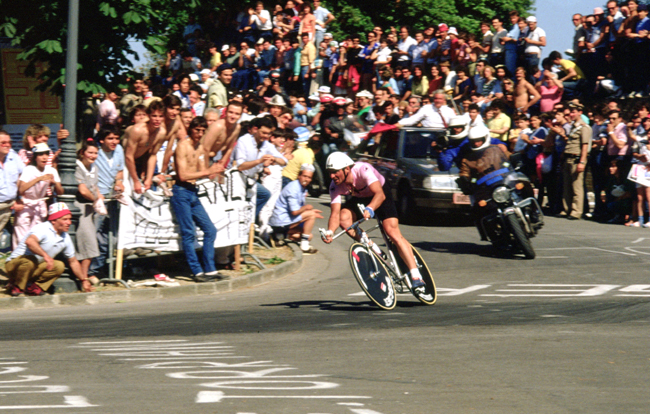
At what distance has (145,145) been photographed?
12461 mm

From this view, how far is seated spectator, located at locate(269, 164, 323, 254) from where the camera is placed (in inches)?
602

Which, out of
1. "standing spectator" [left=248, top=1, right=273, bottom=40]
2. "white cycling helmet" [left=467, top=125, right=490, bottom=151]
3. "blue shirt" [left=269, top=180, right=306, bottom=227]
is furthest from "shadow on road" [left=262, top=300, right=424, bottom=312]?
"standing spectator" [left=248, top=1, right=273, bottom=40]

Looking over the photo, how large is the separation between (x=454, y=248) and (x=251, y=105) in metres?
5.34

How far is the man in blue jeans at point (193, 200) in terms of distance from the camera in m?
12.2

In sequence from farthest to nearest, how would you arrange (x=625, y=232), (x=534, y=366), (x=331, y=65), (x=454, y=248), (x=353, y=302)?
(x=331, y=65) → (x=625, y=232) → (x=454, y=248) → (x=353, y=302) → (x=534, y=366)

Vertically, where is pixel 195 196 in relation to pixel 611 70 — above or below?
below

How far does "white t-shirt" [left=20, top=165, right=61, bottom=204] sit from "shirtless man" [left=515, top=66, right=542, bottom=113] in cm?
1191

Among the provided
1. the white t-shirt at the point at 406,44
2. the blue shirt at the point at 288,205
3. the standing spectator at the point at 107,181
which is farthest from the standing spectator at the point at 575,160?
the standing spectator at the point at 107,181

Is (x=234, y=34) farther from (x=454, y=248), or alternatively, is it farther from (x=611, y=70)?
(x=454, y=248)

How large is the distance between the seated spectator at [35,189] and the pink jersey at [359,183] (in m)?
3.67

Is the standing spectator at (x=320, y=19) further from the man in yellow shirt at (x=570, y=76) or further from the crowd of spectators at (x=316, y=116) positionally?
the man in yellow shirt at (x=570, y=76)

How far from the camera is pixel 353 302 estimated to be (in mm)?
11133

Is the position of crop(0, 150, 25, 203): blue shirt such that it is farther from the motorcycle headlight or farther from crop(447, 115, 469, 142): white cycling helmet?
crop(447, 115, 469, 142): white cycling helmet

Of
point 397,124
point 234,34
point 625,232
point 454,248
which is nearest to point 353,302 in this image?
point 454,248
